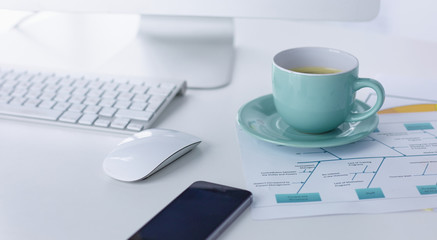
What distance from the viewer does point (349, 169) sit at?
571 mm

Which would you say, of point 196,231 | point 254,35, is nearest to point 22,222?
point 196,231

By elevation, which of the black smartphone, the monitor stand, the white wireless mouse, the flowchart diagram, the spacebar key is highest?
the monitor stand

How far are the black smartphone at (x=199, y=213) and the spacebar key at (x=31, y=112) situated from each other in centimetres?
24

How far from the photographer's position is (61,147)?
2.08 feet

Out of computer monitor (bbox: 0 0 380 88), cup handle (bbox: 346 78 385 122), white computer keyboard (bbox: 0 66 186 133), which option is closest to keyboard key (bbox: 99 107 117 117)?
white computer keyboard (bbox: 0 66 186 133)

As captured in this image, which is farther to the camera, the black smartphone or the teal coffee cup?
the teal coffee cup

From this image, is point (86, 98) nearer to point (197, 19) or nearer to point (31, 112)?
point (31, 112)

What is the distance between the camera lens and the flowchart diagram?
53cm

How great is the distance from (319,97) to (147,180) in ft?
0.68

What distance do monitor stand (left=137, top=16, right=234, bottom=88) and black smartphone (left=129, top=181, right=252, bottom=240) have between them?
1.01 feet

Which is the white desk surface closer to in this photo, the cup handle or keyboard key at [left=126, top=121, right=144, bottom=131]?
keyboard key at [left=126, top=121, right=144, bottom=131]

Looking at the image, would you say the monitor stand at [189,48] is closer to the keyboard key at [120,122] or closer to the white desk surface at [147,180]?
the white desk surface at [147,180]

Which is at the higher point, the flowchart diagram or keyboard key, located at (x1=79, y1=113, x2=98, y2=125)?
keyboard key, located at (x1=79, y1=113, x2=98, y2=125)

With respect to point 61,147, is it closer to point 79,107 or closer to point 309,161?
point 79,107
